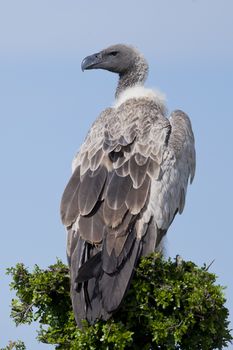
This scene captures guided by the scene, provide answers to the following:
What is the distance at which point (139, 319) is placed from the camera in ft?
29.9

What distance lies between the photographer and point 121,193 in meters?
10.3

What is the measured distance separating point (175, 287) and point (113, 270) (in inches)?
27.2

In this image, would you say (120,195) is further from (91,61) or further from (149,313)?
(91,61)

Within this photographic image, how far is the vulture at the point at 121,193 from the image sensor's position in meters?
9.36

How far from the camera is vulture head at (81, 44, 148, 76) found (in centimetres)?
1359

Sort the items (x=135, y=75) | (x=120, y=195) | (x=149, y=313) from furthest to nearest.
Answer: (x=135, y=75), (x=120, y=195), (x=149, y=313)

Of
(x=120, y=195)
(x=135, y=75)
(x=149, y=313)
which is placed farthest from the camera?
(x=135, y=75)

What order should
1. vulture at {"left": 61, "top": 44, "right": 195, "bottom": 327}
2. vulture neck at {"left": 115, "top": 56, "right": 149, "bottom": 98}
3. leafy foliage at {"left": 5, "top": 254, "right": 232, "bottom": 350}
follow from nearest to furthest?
1. leafy foliage at {"left": 5, "top": 254, "right": 232, "bottom": 350}
2. vulture at {"left": 61, "top": 44, "right": 195, "bottom": 327}
3. vulture neck at {"left": 115, "top": 56, "right": 149, "bottom": 98}

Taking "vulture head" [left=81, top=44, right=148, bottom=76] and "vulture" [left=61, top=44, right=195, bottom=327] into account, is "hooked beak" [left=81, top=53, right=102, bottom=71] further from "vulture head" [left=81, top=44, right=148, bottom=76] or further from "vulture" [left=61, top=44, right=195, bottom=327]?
"vulture" [left=61, top=44, right=195, bottom=327]

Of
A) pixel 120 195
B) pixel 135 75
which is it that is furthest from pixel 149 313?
pixel 135 75

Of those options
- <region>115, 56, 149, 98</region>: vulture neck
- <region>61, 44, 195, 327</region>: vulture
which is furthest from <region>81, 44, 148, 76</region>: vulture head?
<region>61, 44, 195, 327</region>: vulture

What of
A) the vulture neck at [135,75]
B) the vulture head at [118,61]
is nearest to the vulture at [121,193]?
the vulture neck at [135,75]

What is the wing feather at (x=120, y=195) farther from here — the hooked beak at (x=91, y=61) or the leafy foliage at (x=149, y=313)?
the hooked beak at (x=91, y=61)

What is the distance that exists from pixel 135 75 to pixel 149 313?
5.25 m
